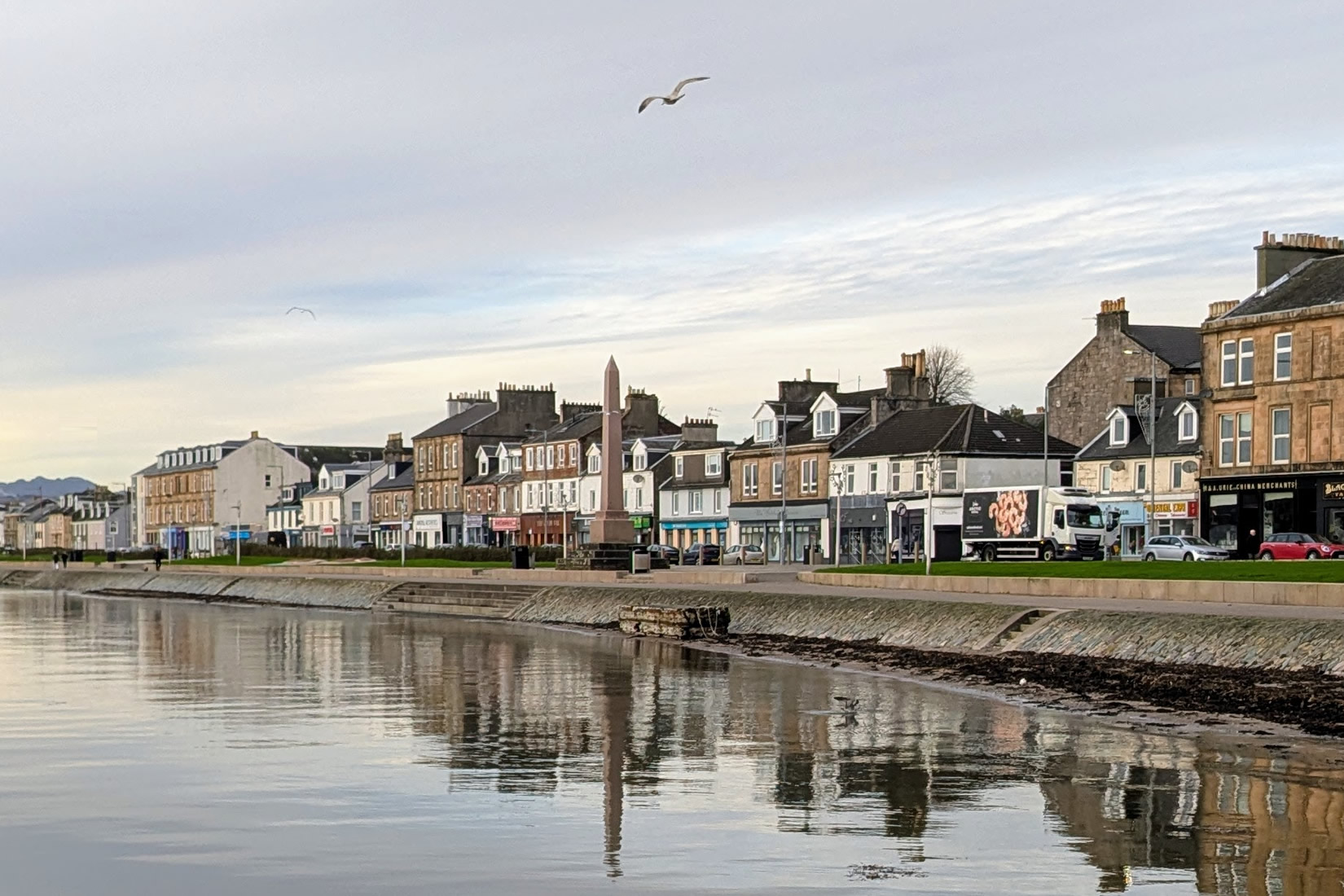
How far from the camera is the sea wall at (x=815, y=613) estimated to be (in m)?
37.8

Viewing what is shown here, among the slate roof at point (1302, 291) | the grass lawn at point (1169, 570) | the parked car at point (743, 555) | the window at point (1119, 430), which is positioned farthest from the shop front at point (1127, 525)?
the grass lawn at point (1169, 570)

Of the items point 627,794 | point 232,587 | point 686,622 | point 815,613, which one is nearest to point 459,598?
point 686,622

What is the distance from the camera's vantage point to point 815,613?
1725 inches

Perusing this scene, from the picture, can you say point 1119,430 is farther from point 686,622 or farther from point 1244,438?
point 686,622

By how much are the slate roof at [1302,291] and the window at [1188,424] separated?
7176 millimetres

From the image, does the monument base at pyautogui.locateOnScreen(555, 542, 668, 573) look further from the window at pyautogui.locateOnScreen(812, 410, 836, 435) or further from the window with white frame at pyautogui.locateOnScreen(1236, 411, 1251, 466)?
the window at pyautogui.locateOnScreen(812, 410, 836, 435)

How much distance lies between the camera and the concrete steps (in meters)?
60.9

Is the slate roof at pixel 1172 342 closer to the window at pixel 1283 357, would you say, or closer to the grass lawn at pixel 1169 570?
the window at pixel 1283 357

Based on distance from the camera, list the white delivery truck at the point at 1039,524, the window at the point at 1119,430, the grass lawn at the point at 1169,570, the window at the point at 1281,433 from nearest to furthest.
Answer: the grass lawn at the point at 1169,570 → the window at the point at 1281,433 → the white delivery truck at the point at 1039,524 → the window at the point at 1119,430

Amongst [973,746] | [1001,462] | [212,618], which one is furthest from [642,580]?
[973,746]

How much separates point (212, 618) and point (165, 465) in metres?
116

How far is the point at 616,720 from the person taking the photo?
25.6m

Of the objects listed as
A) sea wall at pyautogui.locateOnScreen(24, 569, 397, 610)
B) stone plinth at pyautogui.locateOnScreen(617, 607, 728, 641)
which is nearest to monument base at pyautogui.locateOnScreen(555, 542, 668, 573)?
sea wall at pyautogui.locateOnScreen(24, 569, 397, 610)

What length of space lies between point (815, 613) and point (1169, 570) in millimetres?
9300
